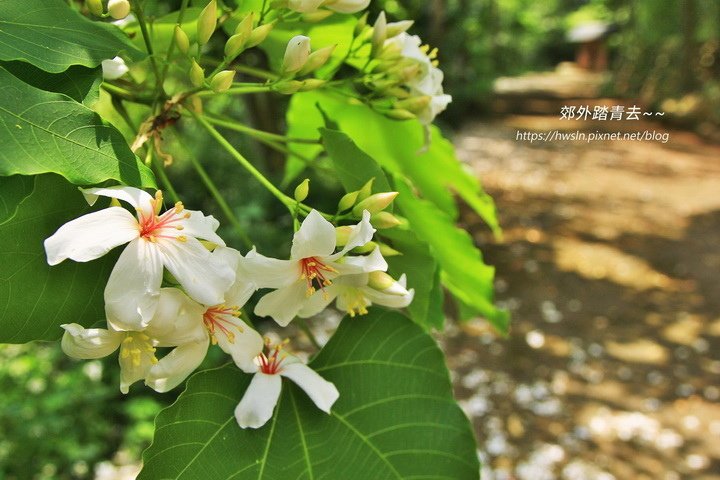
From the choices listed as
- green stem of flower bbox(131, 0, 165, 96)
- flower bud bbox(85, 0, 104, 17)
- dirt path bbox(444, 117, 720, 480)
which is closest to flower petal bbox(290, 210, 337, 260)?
green stem of flower bbox(131, 0, 165, 96)

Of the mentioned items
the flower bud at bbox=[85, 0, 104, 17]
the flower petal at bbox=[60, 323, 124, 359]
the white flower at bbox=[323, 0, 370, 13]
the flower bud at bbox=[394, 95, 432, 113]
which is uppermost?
the flower bud at bbox=[85, 0, 104, 17]

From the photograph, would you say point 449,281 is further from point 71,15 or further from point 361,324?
point 71,15

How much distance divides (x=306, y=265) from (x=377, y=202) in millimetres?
98

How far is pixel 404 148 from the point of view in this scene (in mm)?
944

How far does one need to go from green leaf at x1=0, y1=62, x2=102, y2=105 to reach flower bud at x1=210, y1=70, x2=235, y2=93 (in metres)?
0.10

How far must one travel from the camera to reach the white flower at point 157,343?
466 mm

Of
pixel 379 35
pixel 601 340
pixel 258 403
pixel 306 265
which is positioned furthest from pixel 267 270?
pixel 601 340

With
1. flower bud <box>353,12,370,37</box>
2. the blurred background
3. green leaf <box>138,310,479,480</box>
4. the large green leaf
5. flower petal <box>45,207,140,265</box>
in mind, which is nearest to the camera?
flower petal <box>45,207,140,265</box>

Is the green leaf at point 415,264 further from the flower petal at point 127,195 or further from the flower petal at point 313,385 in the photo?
the flower petal at point 127,195

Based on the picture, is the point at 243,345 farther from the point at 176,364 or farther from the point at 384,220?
the point at 384,220

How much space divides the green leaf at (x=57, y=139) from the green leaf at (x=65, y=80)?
0.14ft

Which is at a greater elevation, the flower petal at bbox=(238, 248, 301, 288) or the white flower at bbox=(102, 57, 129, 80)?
the white flower at bbox=(102, 57, 129, 80)

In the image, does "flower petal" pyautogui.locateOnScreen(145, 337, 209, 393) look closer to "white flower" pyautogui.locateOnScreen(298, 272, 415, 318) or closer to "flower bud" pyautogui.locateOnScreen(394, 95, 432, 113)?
"white flower" pyautogui.locateOnScreen(298, 272, 415, 318)

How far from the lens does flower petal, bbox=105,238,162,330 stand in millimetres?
440
